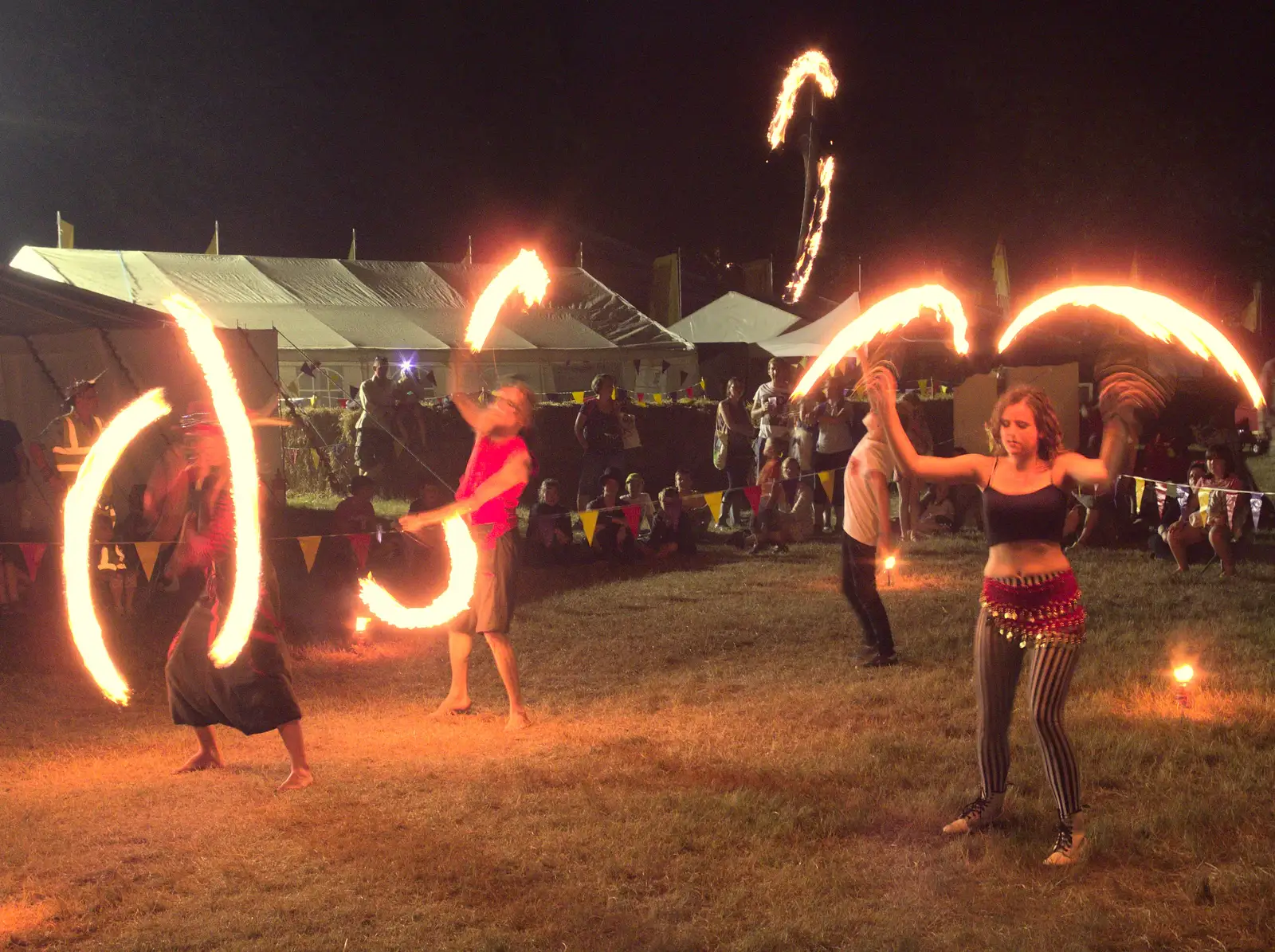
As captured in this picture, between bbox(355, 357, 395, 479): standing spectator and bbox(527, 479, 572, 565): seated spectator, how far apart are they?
2637 mm

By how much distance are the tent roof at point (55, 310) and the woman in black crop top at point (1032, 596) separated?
962 centimetres

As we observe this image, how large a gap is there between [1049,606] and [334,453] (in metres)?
14.5

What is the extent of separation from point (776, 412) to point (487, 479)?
8.48m

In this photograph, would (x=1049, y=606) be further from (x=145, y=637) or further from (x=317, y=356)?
(x=317, y=356)

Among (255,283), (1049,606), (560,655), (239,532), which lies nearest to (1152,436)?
(560,655)

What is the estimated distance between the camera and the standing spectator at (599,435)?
14.0m

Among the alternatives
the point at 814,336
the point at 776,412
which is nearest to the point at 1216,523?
the point at 776,412

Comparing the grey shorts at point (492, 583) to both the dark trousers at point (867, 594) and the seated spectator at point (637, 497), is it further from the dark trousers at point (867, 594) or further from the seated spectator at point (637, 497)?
the seated spectator at point (637, 497)

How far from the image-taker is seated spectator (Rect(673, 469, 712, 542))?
1474 cm

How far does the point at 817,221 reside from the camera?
5006cm

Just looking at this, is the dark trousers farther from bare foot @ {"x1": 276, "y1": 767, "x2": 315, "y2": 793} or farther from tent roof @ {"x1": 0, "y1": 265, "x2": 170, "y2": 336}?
tent roof @ {"x1": 0, "y1": 265, "x2": 170, "y2": 336}

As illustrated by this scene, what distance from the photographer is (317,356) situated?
19.6 m

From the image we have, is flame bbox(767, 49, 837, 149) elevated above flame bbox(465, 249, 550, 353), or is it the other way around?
flame bbox(767, 49, 837, 149)

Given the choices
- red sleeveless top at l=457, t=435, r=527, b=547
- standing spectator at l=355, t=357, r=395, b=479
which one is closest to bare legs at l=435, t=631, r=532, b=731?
red sleeveless top at l=457, t=435, r=527, b=547
